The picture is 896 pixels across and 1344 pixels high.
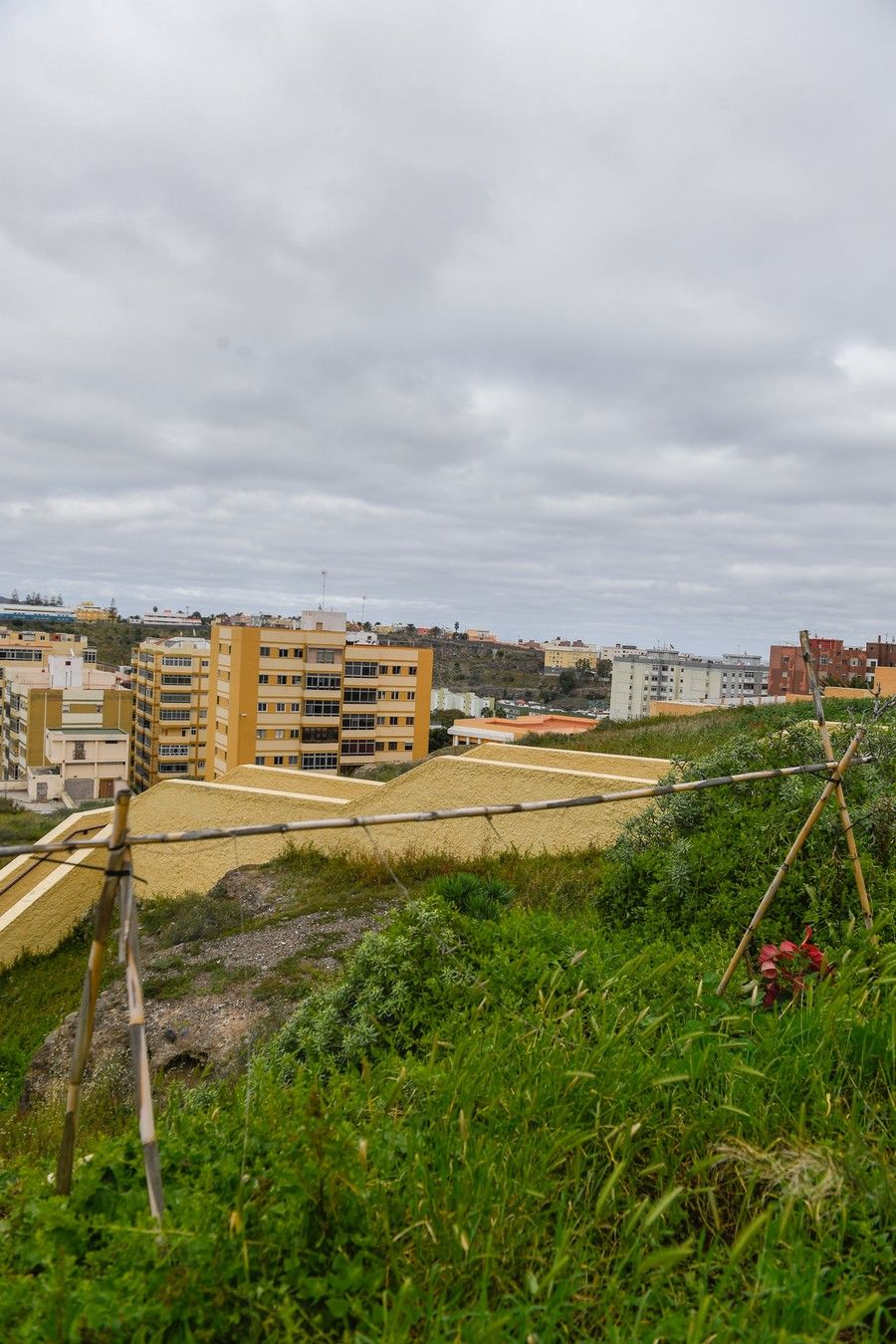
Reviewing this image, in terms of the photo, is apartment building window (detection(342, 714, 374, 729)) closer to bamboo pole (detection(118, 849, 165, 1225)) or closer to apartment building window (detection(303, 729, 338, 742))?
apartment building window (detection(303, 729, 338, 742))

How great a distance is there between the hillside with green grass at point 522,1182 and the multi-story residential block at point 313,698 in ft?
124

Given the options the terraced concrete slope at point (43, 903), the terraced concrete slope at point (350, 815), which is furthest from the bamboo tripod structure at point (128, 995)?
the terraced concrete slope at point (43, 903)

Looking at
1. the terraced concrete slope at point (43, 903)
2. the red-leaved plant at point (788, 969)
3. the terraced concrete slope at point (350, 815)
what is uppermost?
the red-leaved plant at point (788, 969)

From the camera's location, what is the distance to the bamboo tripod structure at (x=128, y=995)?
75.6 inches

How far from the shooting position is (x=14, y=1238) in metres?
1.96

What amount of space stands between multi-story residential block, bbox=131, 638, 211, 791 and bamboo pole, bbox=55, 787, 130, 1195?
192 ft

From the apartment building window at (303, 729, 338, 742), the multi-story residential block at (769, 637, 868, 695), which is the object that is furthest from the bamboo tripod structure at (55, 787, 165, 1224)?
the multi-story residential block at (769, 637, 868, 695)

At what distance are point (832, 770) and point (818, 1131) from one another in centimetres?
171

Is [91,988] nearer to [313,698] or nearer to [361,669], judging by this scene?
[313,698]

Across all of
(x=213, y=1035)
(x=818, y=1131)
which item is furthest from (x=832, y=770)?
(x=213, y=1035)

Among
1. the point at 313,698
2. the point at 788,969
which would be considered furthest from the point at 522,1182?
the point at 313,698

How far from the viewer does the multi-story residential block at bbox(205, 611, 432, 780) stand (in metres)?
40.8

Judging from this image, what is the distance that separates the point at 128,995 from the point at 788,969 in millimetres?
2494

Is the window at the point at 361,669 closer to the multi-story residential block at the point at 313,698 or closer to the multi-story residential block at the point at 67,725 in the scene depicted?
the multi-story residential block at the point at 313,698
